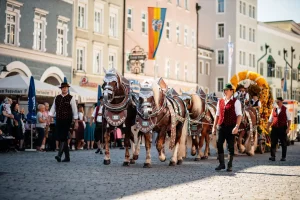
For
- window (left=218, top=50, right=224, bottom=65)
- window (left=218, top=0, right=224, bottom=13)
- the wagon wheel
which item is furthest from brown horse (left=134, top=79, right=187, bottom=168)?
window (left=218, top=0, right=224, bottom=13)

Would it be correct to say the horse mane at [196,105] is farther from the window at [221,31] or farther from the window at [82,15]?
the window at [221,31]

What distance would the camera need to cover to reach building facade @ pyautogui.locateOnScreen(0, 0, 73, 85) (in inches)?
1262

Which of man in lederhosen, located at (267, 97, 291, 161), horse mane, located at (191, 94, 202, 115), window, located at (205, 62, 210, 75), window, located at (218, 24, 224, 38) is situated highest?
window, located at (218, 24, 224, 38)

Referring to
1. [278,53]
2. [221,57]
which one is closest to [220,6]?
[221,57]

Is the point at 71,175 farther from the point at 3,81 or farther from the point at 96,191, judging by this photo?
the point at 3,81

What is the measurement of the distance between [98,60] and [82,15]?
365 centimetres

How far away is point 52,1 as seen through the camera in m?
36.4

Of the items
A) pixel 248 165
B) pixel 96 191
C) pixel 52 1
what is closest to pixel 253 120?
pixel 248 165

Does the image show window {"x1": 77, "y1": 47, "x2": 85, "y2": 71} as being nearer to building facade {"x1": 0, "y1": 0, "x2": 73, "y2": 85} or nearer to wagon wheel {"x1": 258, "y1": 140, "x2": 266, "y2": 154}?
building facade {"x1": 0, "y1": 0, "x2": 73, "y2": 85}

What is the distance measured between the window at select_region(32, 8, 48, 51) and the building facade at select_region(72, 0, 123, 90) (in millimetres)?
3901

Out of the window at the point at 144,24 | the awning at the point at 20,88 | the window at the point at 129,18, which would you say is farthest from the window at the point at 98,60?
the awning at the point at 20,88

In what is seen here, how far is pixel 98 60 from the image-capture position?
A: 42906 millimetres

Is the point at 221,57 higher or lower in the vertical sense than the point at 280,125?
higher

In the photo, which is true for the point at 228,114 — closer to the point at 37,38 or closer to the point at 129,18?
the point at 37,38
